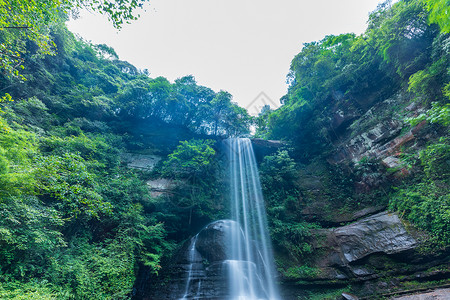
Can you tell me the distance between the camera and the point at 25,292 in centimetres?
379

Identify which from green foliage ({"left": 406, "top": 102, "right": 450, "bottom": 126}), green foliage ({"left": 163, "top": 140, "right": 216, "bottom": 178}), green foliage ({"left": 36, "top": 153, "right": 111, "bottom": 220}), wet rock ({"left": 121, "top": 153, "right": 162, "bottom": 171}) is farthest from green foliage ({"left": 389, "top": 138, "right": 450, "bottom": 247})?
wet rock ({"left": 121, "top": 153, "right": 162, "bottom": 171})

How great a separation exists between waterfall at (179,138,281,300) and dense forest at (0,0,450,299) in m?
0.80

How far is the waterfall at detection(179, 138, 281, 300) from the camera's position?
761cm

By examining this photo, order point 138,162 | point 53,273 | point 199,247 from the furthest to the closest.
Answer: point 138,162
point 199,247
point 53,273

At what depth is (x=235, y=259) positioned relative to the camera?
8.92 meters

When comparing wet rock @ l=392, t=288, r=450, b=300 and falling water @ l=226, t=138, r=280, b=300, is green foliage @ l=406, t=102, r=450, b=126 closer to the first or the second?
wet rock @ l=392, t=288, r=450, b=300

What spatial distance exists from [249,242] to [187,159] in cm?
648

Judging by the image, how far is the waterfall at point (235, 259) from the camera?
300 inches

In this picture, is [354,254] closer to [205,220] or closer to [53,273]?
[205,220]

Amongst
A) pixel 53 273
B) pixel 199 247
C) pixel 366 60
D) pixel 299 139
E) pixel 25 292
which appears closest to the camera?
pixel 25 292

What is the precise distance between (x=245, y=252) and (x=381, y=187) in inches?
325

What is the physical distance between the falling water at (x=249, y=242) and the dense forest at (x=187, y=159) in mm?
683

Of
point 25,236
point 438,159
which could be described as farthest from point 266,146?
point 25,236

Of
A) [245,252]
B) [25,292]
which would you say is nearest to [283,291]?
[245,252]
